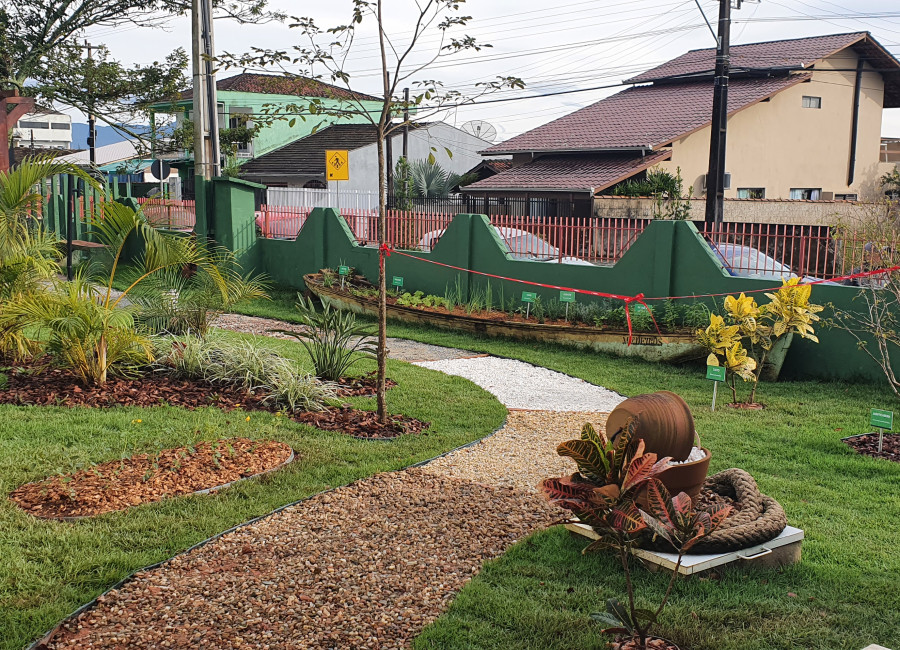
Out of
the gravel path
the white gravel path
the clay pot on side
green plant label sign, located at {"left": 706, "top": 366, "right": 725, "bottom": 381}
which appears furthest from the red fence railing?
the clay pot on side

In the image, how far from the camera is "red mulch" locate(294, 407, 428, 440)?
305 inches

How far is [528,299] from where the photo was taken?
13359mm

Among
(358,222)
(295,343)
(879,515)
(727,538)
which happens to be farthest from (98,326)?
(358,222)

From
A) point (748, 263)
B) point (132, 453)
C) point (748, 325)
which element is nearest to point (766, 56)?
point (748, 263)

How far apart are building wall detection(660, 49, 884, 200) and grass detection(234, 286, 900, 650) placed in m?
20.7

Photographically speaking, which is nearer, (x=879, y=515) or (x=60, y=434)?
(x=879, y=515)

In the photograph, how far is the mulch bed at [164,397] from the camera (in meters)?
7.94

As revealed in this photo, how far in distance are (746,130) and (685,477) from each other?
2548 cm

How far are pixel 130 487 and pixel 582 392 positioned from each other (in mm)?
5676

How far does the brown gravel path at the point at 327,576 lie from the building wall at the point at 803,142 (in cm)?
2217

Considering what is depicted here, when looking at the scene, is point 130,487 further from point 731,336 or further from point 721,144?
point 721,144

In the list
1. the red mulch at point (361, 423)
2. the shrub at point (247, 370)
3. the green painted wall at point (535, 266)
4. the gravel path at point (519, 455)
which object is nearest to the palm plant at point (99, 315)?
the shrub at point (247, 370)

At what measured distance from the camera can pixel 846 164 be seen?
32.3 m

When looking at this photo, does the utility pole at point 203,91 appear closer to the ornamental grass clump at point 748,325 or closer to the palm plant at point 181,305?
the palm plant at point 181,305
